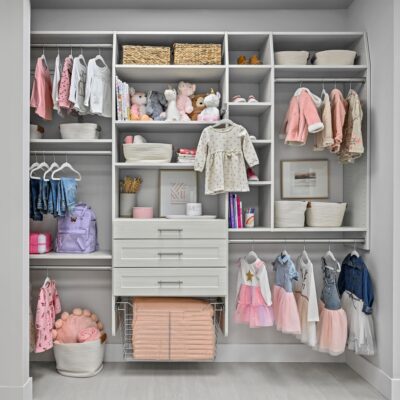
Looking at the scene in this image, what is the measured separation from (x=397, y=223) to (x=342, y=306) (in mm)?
823

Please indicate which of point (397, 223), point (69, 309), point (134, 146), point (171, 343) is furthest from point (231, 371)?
point (134, 146)

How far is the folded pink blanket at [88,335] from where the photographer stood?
125 inches

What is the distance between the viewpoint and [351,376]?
3.21m

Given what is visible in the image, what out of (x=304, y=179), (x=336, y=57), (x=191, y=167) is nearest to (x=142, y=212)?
(x=191, y=167)

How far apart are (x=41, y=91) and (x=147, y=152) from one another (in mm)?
865

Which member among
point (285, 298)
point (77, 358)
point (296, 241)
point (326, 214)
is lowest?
point (77, 358)

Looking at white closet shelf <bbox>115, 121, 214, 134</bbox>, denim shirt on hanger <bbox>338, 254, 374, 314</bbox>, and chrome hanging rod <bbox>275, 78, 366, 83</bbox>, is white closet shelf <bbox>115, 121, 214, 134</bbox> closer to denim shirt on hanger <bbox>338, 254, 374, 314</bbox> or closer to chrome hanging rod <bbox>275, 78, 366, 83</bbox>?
chrome hanging rod <bbox>275, 78, 366, 83</bbox>

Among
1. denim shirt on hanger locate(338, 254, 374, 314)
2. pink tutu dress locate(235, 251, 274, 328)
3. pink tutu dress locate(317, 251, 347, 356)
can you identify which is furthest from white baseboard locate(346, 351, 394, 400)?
pink tutu dress locate(235, 251, 274, 328)

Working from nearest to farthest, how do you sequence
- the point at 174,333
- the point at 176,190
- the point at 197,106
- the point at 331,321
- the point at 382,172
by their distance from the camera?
1. the point at 382,172
2. the point at 331,321
3. the point at 174,333
4. the point at 197,106
5. the point at 176,190

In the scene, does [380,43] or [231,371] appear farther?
[231,371]

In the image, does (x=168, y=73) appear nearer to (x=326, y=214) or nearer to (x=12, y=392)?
(x=326, y=214)

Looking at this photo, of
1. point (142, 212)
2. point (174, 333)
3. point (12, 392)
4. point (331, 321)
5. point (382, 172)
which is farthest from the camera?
point (142, 212)

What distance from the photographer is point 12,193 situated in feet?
8.88

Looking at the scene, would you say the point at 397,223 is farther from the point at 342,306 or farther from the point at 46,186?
the point at 46,186
